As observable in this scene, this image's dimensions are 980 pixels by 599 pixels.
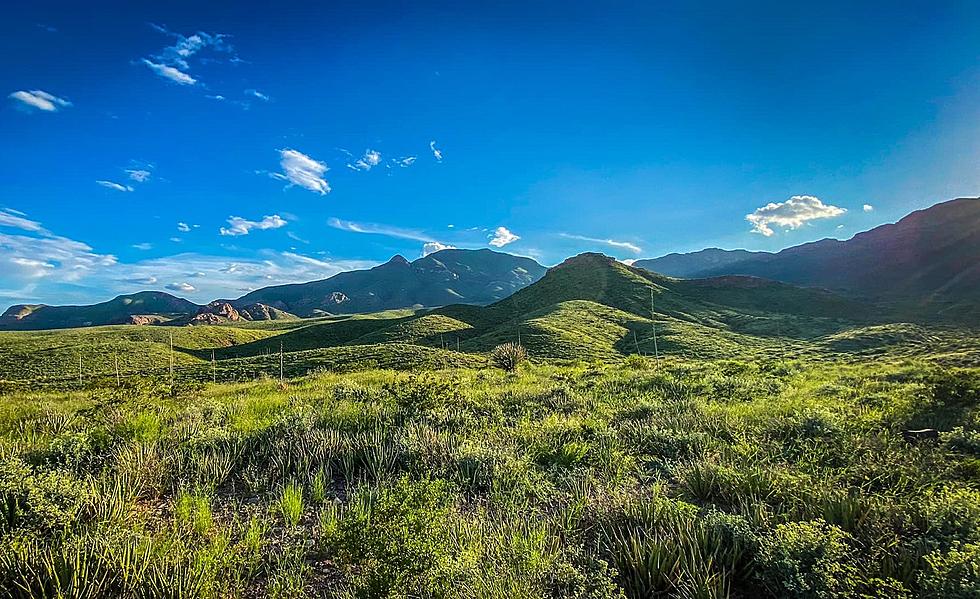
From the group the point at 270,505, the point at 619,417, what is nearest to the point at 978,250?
the point at 619,417

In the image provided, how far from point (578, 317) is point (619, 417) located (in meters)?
53.1

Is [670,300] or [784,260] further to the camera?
[784,260]

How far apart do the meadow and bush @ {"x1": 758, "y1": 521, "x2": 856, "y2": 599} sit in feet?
0.05

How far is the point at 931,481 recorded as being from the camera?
4.46m

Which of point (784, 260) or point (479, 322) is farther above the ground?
point (784, 260)

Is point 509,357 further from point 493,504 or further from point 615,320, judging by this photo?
point 615,320

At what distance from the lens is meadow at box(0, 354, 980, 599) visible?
9.73ft

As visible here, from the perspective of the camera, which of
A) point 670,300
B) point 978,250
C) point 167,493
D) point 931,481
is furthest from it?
point 978,250

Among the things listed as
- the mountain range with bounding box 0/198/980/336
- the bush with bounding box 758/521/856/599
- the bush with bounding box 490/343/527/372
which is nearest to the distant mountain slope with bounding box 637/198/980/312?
the mountain range with bounding box 0/198/980/336

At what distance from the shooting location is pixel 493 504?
449 centimetres

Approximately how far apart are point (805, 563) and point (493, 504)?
8.72 ft

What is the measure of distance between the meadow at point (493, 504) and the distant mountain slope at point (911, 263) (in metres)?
81.4

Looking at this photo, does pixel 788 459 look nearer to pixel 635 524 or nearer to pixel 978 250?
pixel 635 524

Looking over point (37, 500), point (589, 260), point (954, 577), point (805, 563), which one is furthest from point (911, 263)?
point (37, 500)
